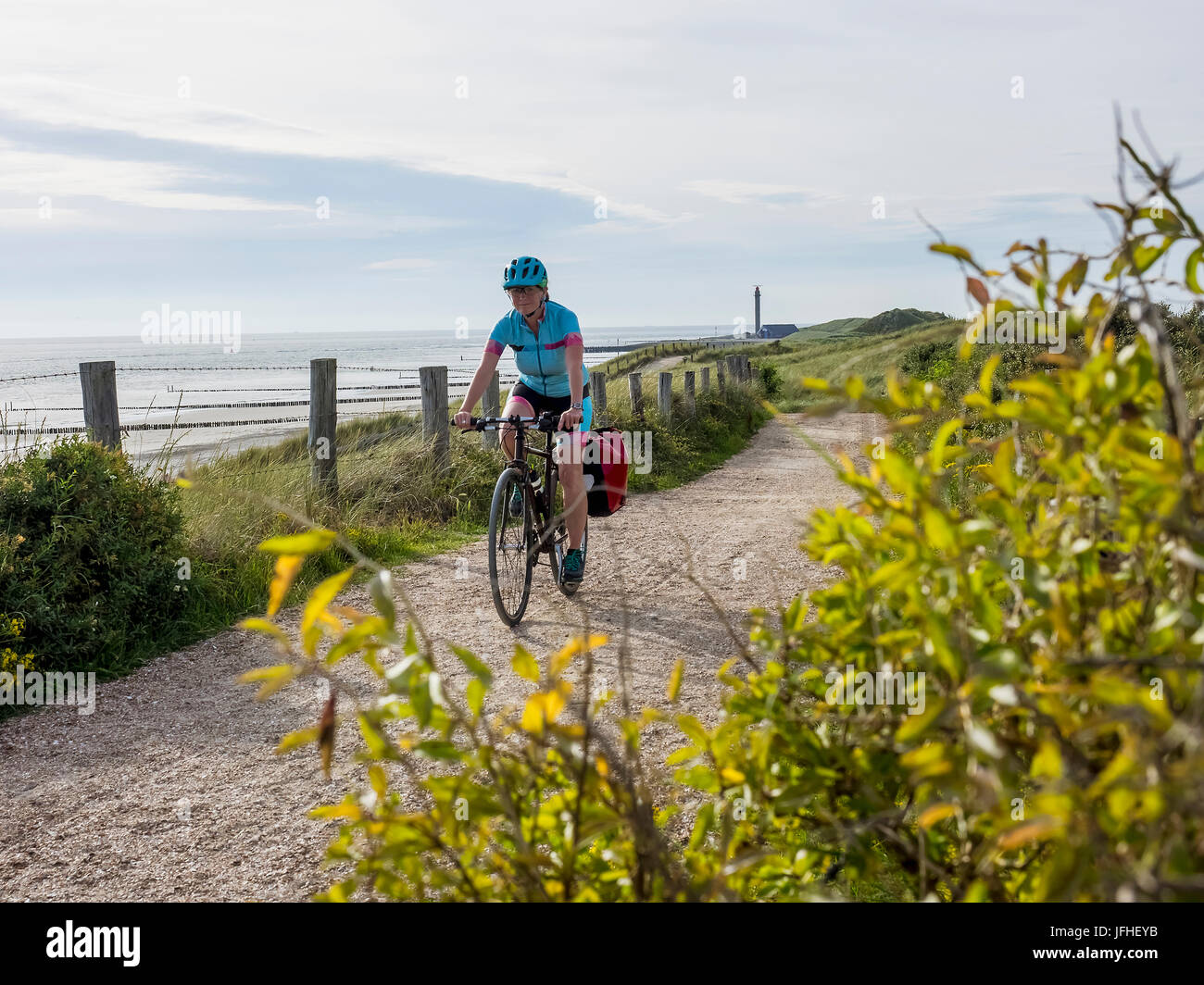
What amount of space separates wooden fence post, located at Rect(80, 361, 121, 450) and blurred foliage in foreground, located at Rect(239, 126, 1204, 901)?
720 cm

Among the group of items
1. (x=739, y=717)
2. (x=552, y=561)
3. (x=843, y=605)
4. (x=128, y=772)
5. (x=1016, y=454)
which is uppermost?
(x=1016, y=454)

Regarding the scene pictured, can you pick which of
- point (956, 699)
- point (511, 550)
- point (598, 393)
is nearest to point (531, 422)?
point (511, 550)

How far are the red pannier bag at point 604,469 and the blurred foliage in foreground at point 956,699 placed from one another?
432 cm

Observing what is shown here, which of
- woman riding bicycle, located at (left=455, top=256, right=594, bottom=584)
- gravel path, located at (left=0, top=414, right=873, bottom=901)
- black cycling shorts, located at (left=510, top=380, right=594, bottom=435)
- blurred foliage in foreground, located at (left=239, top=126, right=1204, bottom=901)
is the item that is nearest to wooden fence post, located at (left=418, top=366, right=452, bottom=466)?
gravel path, located at (left=0, top=414, right=873, bottom=901)

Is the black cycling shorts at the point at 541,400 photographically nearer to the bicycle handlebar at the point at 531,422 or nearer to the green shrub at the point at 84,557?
the bicycle handlebar at the point at 531,422

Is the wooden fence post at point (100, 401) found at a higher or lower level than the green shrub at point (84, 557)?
higher

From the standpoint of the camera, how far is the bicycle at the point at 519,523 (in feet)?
19.3

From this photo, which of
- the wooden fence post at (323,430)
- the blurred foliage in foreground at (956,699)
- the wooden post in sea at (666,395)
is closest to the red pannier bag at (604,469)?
the wooden fence post at (323,430)

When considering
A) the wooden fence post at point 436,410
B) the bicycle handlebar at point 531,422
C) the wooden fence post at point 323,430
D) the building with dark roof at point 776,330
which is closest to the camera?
the bicycle handlebar at point 531,422

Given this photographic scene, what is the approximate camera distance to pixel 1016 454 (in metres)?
1.60

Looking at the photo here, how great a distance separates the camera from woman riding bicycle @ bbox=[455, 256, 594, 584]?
5.96 meters
